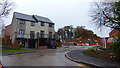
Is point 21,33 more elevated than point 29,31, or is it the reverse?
point 29,31

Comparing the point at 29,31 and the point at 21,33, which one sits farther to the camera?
the point at 29,31

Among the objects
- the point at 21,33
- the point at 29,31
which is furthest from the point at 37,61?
the point at 29,31

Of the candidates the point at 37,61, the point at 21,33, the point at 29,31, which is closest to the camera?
the point at 37,61

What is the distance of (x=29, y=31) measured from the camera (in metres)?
34.2

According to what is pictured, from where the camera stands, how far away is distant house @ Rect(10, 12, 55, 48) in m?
32.2

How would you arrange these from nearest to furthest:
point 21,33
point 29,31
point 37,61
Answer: point 37,61 → point 21,33 → point 29,31

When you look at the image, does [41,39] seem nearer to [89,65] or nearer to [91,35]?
[89,65]

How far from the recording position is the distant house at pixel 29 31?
105 feet

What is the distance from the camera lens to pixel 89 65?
9492 mm

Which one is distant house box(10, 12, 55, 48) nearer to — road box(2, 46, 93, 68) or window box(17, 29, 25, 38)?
window box(17, 29, 25, 38)

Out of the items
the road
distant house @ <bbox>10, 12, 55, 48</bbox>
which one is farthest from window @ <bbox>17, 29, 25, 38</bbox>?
the road

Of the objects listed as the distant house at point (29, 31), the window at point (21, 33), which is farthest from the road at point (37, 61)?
the distant house at point (29, 31)

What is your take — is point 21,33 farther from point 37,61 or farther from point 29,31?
point 37,61

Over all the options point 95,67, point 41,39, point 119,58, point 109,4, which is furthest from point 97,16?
point 41,39
